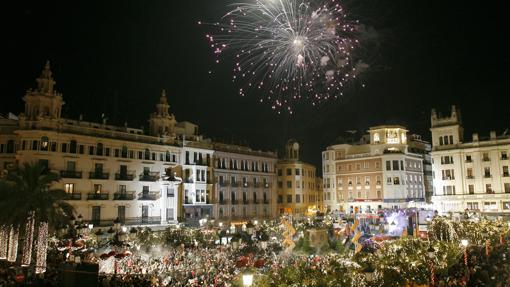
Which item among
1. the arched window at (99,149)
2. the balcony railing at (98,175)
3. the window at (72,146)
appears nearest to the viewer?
the window at (72,146)

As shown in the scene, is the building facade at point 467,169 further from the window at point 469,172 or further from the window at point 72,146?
the window at point 72,146

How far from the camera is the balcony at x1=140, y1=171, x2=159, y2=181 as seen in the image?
54275mm

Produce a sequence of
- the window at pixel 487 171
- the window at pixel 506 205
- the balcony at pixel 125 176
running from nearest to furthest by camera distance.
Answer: the balcony at pixel 125 176 < the window at pixel 506 205 < the window at pixel 487 171

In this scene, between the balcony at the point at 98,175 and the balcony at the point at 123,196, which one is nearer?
the balcony at the point at 98,175

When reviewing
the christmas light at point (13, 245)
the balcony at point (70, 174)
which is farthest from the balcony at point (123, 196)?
the christmas light at point (13, 245)

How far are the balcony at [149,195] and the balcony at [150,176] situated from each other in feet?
5.76

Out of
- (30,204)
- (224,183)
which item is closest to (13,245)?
(30,204)

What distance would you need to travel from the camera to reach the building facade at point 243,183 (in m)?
65.2

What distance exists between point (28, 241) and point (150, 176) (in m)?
27.3

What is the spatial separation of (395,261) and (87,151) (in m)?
38.5

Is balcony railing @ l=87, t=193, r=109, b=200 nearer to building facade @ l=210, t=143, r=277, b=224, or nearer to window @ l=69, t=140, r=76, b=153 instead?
window @ l=69, t=140, r=76, b=153

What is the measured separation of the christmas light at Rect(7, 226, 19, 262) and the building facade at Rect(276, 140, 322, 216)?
51.6 metres

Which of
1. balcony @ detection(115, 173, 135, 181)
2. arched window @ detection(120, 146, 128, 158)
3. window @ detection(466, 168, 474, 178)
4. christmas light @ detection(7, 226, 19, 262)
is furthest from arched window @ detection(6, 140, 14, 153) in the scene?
window @ detection(466, 168, 474, 178)

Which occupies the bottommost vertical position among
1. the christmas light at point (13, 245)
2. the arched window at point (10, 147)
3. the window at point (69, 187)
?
the christmas light at point (13, 245)
